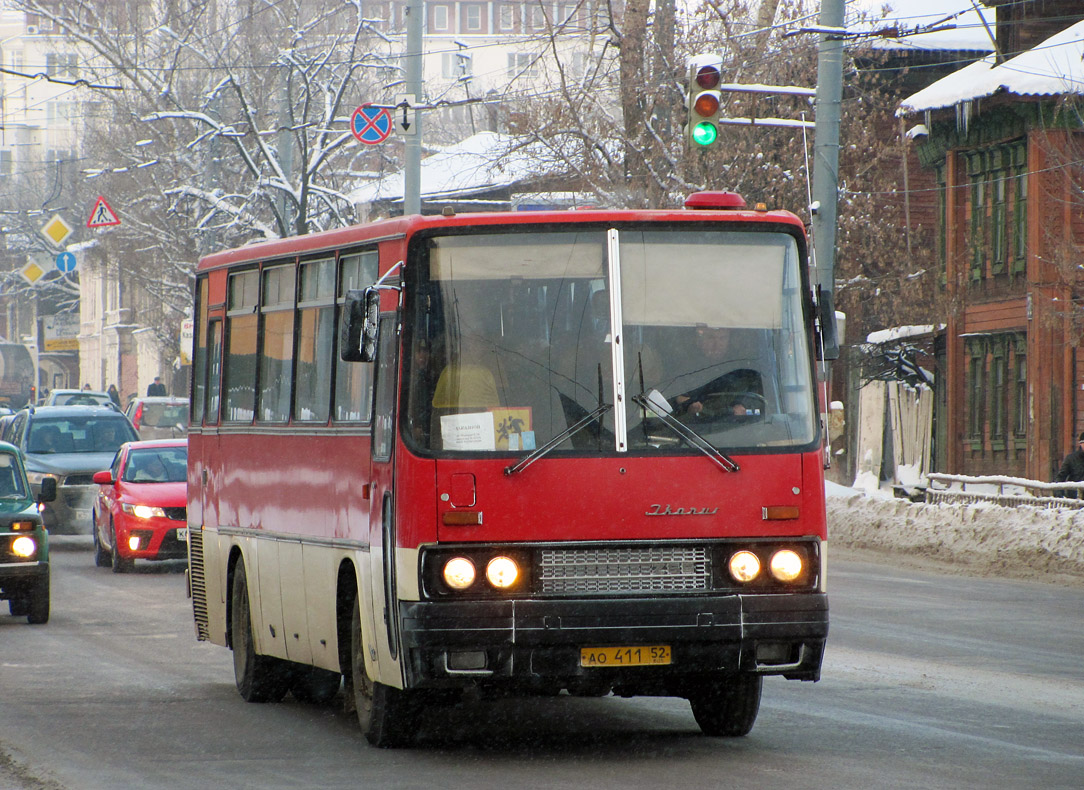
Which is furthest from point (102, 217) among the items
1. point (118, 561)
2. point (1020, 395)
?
point (118, 561)

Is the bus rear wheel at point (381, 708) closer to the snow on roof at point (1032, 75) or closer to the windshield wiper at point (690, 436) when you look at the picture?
the windshield wiper at point (690, 436)

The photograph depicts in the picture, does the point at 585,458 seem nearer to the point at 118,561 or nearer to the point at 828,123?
the point at 118,561

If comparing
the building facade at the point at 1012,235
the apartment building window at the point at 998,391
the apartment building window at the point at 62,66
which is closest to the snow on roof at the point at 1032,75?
the building facade at the point at 1012,235

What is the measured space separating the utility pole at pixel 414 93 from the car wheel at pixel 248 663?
19.0m

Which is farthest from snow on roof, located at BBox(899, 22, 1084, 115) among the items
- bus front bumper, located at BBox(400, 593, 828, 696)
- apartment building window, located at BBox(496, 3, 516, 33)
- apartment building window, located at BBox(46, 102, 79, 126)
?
apartment building window, located at BBox(496, 3, 516, 33)

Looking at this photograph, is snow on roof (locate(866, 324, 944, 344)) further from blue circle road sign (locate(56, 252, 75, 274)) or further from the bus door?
the bus door

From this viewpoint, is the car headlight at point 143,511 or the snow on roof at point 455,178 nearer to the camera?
the car headlight at point 143,511

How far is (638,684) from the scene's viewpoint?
9.25 metres

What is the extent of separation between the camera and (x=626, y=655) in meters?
8.83

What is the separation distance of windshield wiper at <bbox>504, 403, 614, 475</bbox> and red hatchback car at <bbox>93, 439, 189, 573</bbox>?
44.9ft

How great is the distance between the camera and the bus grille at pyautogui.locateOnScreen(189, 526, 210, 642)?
42.8 feet

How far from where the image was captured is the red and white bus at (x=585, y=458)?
28.8 ft

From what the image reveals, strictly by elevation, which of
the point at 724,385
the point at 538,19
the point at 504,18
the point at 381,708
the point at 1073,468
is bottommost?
the point at 381,708

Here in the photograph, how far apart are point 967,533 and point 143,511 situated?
957 cm
